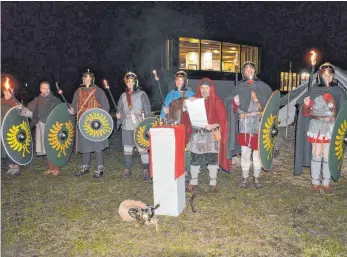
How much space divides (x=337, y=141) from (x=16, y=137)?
16.5 ft

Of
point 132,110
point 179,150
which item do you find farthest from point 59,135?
point 179,150

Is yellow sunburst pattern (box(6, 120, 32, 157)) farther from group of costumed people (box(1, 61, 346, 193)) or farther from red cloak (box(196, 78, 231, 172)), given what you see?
red cloak (box(196, 78, 231, 172))

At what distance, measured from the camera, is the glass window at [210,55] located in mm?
13375

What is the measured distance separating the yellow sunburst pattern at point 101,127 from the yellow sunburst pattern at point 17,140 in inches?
40.0

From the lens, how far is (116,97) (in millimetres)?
19797

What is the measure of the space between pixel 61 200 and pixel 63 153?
121 centimetres

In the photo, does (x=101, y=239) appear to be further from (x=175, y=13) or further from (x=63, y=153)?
(x=175, y=13)

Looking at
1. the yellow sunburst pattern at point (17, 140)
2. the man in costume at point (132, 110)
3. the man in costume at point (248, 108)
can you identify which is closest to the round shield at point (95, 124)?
the man in costume at point (132, 110)

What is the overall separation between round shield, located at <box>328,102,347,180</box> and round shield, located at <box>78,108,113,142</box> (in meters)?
3.55

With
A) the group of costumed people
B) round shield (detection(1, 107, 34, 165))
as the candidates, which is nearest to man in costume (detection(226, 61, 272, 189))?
the group of costumed people

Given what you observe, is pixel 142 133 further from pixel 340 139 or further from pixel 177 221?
pixel 340 139

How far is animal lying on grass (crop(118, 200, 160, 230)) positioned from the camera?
3613 mm

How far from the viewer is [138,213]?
12.0 ft

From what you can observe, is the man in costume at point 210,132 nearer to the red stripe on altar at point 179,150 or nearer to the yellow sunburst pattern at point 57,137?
the red stripe on altar at point 179,150
